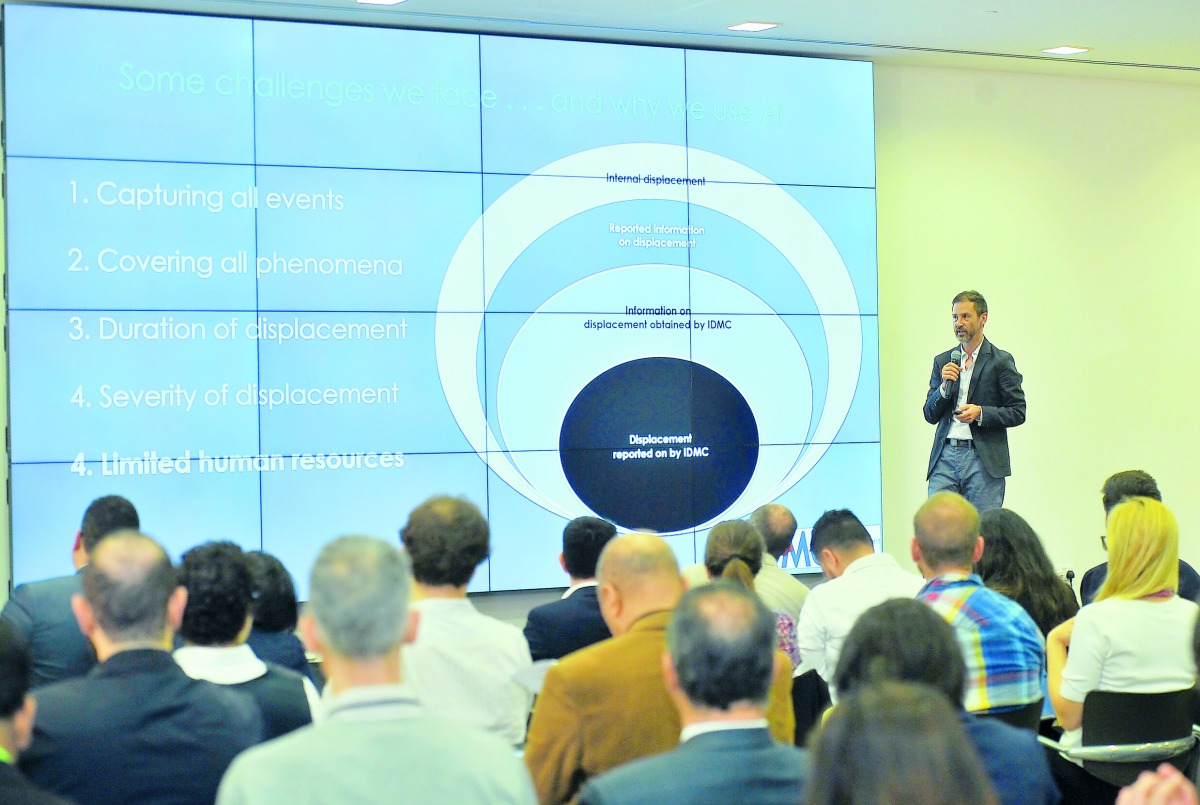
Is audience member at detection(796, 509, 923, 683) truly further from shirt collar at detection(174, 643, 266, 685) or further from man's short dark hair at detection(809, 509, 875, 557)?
shirt collar at detection(174, 643, 266, 685)

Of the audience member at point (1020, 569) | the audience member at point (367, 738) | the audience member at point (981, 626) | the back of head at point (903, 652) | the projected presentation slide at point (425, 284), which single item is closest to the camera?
the audience member at point (367, 738)

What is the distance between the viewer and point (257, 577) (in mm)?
3568

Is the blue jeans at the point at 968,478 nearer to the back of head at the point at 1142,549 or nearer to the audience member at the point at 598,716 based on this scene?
the back of head at the point at 1142,549

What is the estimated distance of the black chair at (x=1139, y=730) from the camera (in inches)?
135

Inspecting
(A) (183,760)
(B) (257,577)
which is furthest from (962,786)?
(B) (257,577)

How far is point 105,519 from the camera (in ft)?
13.8

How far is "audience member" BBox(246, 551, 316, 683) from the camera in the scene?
11.6ft

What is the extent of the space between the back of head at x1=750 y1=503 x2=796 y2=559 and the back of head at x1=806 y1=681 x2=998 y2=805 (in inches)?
153

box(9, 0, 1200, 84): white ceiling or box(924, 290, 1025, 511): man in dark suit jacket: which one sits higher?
box(9, 0, 1200, 84): white ceiling

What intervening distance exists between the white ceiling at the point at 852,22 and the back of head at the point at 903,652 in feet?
16.5

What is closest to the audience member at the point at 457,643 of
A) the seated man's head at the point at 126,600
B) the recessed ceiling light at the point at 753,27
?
the seated man's head at the point at 126,600

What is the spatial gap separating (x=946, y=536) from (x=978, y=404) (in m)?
3.55

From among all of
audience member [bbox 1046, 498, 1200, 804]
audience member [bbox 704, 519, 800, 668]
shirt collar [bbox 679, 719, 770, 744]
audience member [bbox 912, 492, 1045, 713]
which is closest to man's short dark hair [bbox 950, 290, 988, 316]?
audience member [bbox 704, 519, 800, 668]

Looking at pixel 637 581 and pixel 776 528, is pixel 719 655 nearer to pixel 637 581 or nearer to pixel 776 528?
pixel 637 581
